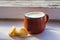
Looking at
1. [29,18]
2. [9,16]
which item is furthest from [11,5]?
[29,18]

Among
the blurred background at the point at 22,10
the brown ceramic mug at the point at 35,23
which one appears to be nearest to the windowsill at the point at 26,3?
the blurred background at the point at 22,10

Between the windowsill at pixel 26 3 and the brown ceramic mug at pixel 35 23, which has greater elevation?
the windowsill at pixel 26 3

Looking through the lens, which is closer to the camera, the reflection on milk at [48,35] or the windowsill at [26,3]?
the reflection on milk at [48,35]

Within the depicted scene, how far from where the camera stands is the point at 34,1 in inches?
33.9

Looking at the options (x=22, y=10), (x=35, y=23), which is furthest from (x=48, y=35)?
(x=22, y=10)

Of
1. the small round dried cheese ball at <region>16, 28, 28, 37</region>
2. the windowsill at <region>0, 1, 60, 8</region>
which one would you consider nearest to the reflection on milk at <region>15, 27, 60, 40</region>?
the small round dried cheese ball at <region>16, 28, 28, 37</region>

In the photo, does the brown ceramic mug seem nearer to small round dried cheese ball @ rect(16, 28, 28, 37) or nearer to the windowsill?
small round dried cheese ball @ rect(16, 28, 28, 37)

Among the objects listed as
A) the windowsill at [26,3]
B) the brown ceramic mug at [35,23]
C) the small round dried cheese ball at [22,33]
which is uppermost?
the windowsill at [26,3]

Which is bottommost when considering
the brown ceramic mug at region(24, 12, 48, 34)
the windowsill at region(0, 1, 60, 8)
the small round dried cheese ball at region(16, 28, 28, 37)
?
the small round dried cheese ball at region(16, 28, 28, 37)

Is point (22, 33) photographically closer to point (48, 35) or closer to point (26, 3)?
point (48, 35)

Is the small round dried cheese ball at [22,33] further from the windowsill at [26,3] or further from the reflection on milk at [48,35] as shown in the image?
the windowsill at [26,3]

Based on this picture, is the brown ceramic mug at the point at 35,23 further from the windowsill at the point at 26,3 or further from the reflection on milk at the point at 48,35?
the windowsill at the point at 26,3

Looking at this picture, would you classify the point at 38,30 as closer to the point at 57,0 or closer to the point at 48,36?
the point at 48,36

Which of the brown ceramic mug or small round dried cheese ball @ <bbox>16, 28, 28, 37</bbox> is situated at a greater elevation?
the brown ceramic mug
